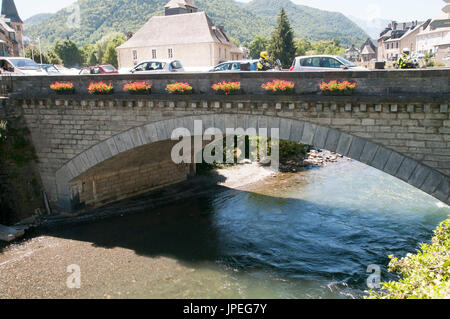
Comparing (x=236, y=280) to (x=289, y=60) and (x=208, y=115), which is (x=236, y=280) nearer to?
(x=208, y=115)

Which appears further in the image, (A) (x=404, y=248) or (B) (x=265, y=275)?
(A) (x=404, y=248)

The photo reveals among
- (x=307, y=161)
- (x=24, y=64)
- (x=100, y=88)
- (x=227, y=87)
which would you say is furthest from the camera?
(x=307, y=161)

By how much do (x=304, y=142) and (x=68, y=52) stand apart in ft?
254

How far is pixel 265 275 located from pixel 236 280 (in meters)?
0.97

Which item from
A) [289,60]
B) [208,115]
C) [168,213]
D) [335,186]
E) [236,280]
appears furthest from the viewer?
[289,60]

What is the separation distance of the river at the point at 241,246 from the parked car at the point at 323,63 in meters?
6.40

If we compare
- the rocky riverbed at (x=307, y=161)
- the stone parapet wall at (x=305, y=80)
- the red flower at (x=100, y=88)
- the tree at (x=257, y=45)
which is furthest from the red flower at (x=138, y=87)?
the tree at (x=257, y=45)

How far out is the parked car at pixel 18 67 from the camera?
2188 centimetres

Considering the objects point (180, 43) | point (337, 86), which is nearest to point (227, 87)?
point (337, 86)

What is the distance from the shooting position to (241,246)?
14.9 m

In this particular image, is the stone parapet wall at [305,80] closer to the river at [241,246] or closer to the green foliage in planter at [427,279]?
the green foliage in planter at [427,279]

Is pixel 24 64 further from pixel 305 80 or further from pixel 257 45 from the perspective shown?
pixel 257 45
